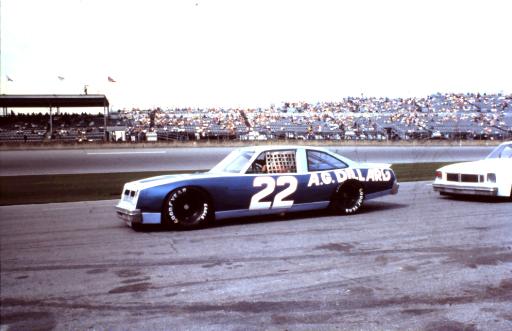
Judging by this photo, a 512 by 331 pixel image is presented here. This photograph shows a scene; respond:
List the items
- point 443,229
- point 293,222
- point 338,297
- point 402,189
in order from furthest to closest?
point 402,189
point 293,222
point 443,229
point 338,297

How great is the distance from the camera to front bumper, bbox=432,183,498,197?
932cm

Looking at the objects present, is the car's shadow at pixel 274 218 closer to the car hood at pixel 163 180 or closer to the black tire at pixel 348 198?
the black tire at pixel 348 198

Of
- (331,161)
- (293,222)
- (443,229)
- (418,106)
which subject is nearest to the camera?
(443,229)

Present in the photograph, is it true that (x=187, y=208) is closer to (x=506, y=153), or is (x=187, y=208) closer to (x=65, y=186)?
(x=506, y=153)

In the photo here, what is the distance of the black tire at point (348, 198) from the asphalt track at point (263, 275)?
514mm

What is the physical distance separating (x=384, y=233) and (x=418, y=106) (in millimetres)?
31222

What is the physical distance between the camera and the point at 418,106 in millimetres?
36000

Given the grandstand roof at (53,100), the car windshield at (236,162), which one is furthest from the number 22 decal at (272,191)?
the grandstand roof at (53,100)

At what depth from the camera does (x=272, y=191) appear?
7.64 meters

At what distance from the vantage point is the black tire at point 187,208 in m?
6.98

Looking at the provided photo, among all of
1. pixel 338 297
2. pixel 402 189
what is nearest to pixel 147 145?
pixel 402 189

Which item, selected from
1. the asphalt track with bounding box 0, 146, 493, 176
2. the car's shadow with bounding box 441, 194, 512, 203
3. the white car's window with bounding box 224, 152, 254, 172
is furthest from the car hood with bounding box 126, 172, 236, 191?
the asphalt track with bounding box 0, 146, 493, 176

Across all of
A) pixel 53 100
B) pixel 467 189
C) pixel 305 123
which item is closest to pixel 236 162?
pixel 467 189

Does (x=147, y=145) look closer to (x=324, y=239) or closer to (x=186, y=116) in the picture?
(x=186, y=116)
